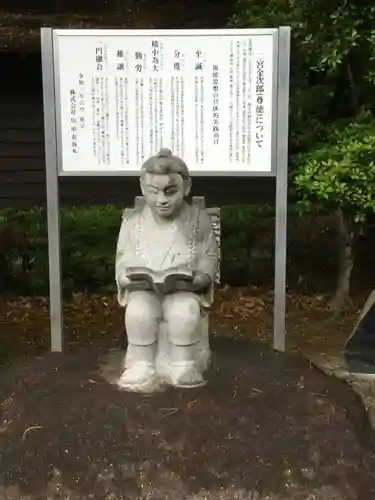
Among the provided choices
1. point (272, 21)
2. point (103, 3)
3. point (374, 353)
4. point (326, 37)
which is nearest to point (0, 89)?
point (103, 3)

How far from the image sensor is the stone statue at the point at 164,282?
345cm

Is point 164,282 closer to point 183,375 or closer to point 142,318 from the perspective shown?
point 142,318

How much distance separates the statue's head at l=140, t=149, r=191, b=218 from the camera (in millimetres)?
3479

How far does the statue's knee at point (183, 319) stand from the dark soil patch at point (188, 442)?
25 centimetres

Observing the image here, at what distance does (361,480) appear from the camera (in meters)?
3.13

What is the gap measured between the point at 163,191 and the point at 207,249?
0.38 meters

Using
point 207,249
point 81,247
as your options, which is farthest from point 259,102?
point 81,247

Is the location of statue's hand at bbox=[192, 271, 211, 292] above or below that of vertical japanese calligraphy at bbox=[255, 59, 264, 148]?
below

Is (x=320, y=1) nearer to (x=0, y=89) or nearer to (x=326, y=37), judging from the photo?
(x=326, y=37)

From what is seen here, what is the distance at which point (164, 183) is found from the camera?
11.4 feet

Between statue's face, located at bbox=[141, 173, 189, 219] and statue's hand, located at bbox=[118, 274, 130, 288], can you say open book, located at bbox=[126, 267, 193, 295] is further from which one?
statue's face, located at bbox=[141, 173, 189, 219]

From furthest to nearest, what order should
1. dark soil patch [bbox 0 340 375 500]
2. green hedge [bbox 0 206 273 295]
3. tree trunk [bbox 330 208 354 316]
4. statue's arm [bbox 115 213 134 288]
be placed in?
green hedge [bbox 0 206 273 295] < tree trunk [bbox 330 208 354 316] < statue's arm [bbox 115 213 134 288] < dark soil patch [bbox 0 340 375 500]

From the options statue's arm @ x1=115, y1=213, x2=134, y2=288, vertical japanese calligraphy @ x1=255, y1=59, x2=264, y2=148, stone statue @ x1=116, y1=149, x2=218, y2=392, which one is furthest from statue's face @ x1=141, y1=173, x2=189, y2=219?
vertical japanese calligraphy @ x1=255, y1=59, x2=264, y2=148

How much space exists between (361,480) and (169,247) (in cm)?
134
